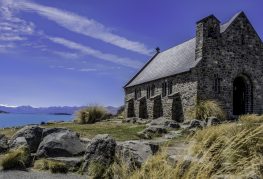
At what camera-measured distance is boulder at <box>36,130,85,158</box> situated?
45.3ft

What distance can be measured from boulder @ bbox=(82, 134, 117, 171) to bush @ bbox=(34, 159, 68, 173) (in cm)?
78

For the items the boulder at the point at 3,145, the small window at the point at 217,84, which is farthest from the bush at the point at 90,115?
the boulder at the point at 3,145

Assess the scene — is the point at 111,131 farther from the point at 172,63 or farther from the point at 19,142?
the point at 172,63

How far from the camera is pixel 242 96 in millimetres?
31844

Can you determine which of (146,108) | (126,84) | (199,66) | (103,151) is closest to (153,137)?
(103,151)

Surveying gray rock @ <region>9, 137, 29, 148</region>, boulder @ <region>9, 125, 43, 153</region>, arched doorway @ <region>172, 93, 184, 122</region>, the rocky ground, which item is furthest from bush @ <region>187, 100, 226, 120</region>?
gray rock @ <region>9, 137, 29, 148</region>

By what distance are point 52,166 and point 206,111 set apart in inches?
653

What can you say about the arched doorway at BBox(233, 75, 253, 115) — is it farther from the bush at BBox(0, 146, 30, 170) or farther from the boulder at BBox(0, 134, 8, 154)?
the bush at BBox(0, 146, 30, 170)

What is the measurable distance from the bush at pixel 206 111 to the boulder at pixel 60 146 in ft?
46.0

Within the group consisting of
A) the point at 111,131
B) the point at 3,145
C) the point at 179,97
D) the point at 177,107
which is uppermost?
the point at 179,97

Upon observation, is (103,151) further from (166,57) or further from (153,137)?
(166,57)

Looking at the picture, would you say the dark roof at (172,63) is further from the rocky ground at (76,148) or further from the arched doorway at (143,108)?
the rocky ground at (76,148)

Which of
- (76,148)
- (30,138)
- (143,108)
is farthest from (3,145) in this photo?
(143,108)

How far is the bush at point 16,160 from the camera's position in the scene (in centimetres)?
1262
